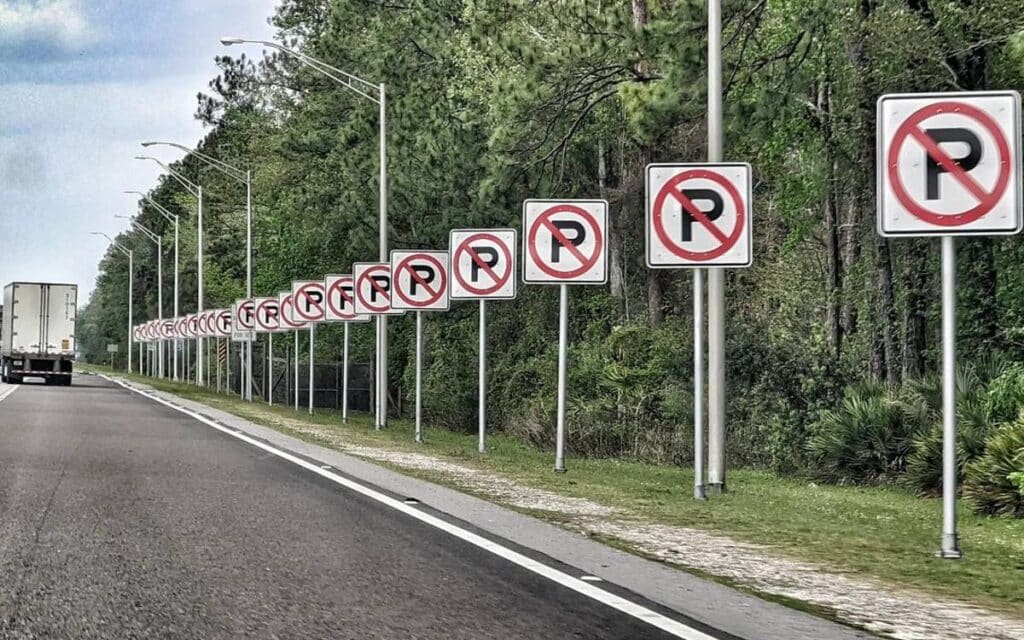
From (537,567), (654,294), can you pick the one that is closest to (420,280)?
(654,294)

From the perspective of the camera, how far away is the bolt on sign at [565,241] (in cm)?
1970

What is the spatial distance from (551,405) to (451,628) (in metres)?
27.6

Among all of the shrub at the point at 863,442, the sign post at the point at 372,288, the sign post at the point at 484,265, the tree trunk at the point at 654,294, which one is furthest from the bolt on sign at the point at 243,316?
the shrub at the point at 863,442

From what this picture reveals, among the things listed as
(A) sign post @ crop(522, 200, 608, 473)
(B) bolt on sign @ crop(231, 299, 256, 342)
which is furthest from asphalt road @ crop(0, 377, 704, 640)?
(B) bolt on sign @ crop(231, 299, 256, 342)

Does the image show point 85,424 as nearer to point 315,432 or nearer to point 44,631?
point 315,432

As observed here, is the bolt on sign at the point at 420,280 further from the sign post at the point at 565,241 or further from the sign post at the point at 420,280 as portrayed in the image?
the sign post at the point at 565,241

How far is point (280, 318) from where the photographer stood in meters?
45.1

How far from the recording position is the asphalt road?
309 inches

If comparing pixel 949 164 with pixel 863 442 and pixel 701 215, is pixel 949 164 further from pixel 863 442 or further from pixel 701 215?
pixel 863 442

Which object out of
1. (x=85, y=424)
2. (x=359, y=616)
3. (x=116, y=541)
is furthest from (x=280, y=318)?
(x=359, y=616)

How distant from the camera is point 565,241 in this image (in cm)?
1983

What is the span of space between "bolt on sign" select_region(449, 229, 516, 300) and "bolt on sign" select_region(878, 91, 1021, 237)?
11994 millimetres

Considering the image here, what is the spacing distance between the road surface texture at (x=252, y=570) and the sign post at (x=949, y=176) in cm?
328

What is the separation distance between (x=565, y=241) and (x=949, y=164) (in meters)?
8.85
